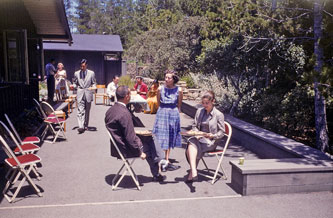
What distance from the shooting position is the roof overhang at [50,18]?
418 inches

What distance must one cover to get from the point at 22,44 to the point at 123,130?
580cm

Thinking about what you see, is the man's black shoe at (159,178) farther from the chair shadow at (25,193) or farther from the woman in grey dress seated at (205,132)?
the chair shadow at (25,193)

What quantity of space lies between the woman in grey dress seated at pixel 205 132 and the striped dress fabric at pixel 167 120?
1.47 feet

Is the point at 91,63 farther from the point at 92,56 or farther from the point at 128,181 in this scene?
the point at 128,181

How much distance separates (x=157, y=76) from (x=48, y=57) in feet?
33.2

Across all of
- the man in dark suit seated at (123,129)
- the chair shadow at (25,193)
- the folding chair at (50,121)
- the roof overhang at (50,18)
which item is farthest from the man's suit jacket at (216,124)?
the roof overhang at (50,18)

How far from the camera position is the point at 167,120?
5.87 m

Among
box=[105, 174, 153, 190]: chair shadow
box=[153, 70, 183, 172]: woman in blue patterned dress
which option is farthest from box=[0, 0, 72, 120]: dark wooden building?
box=[153, 70, 183, 172]: woman in blue patterned dress

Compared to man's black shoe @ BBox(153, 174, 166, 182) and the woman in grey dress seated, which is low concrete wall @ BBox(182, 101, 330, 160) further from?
man's black shoe @ BBox(153, 174, 166, 182)

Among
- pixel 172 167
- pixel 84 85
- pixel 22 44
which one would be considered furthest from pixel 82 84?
pixel 172 167

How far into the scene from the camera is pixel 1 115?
8414 mm

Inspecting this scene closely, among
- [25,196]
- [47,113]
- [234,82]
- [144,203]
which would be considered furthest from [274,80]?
[25,196]

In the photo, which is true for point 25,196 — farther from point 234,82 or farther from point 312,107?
point 234,82

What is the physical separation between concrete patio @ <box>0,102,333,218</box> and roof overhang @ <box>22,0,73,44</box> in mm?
6150
